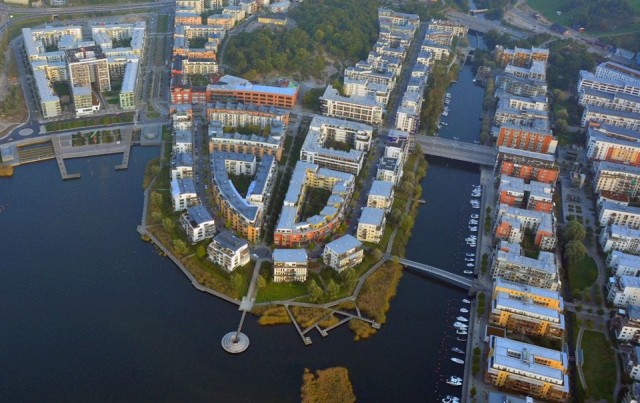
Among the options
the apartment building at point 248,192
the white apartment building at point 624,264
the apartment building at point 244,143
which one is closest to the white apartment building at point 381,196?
the apartment building at point 248,192

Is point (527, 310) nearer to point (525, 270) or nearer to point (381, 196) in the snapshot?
point (525, 270)

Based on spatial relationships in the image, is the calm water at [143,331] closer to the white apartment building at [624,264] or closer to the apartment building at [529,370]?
the apartment building at [529,370]

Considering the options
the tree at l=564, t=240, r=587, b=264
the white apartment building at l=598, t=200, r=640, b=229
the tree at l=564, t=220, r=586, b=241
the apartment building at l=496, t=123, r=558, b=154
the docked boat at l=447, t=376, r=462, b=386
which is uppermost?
the apartment building at l=496, t=123, r=558, b=154

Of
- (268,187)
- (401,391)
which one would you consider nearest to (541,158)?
(268,187)

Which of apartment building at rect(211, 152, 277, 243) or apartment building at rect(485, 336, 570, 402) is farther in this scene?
apartment building at rect(211, 152, 277, 243)

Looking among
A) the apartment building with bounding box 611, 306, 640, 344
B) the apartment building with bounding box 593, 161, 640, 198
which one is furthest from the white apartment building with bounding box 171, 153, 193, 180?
the apartment building with bounding box 593, 161, 640, 198

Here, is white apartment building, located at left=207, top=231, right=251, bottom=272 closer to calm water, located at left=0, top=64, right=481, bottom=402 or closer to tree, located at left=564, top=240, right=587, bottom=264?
calm water, located at left=0, top=64, right=481, bottom=402
